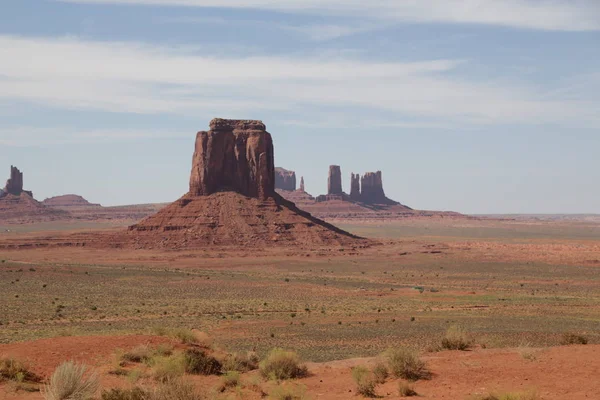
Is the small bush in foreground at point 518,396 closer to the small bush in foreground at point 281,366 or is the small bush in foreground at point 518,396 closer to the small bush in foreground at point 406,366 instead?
the small bush in foreground at point 406,366

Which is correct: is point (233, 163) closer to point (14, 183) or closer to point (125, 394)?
point (125, 394)

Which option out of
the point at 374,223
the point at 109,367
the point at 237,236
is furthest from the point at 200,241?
the point at 374,223

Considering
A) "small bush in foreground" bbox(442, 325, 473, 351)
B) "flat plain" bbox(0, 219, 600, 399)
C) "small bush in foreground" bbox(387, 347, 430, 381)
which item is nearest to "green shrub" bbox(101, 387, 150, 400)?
"flat plain" bbox(0, 219, 600, 399)

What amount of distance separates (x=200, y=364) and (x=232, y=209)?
8331 cm

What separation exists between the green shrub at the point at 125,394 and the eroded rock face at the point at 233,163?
89731 millimetres

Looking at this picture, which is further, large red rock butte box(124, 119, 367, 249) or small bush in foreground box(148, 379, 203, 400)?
large red rock butte box(124, 119, 367, 249)

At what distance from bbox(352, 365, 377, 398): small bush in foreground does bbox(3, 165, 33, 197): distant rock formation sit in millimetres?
189969

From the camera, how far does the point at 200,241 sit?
317 feet

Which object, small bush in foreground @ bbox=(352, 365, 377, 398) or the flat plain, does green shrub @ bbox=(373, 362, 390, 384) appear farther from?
the flat plain

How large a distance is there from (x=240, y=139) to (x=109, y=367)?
89636mm

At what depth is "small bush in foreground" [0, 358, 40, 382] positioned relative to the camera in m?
16.7

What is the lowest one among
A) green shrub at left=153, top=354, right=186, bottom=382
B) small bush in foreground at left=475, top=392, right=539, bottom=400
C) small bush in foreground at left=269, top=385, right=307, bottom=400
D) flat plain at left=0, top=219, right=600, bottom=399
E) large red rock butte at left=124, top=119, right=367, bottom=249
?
flat plain at left=0, top=219, right=600, bottom=399

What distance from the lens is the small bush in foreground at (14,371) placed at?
16.7 m

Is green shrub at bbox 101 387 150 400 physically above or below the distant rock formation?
below
